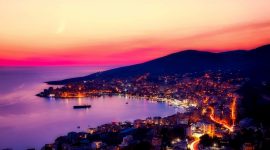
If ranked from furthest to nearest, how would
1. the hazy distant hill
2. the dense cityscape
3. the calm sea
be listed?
the hazy distant hill < the calm sea < the dense cityscape

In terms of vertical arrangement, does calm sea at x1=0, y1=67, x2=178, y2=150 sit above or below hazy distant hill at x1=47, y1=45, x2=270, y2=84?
below

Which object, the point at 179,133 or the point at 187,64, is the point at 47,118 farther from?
the point at 187,64

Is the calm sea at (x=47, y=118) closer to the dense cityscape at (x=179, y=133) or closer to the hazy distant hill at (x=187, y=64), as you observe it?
the dense cityscape at (x=179, y=133)

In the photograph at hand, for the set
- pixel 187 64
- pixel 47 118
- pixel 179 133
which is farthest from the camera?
pixel 187 64

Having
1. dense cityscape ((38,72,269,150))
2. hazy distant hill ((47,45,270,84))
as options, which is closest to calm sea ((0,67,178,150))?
dense cityscape ((38,72,269,150))

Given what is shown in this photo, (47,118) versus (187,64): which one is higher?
(187,64)

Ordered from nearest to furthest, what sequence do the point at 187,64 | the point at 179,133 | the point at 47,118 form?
1. the point at 179,133
2. the point at 47,118
3. the point at 187,64

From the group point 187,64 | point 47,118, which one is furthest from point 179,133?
point 187,64

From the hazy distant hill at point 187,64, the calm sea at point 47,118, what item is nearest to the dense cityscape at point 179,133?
the calm sea at point 47,118

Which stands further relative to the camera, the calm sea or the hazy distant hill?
the hazy distant hill

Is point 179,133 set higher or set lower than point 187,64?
lower

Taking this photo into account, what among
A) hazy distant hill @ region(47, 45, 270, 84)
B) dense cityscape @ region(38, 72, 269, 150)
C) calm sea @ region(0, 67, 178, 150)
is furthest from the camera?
hazy distant hill @ region(47, 45, 270, 84)

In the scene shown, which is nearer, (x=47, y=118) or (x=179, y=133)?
(x=179, y=133)

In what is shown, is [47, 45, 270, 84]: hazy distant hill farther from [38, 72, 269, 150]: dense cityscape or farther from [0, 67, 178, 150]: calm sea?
[0, 67, 178, 150]: calm sea
